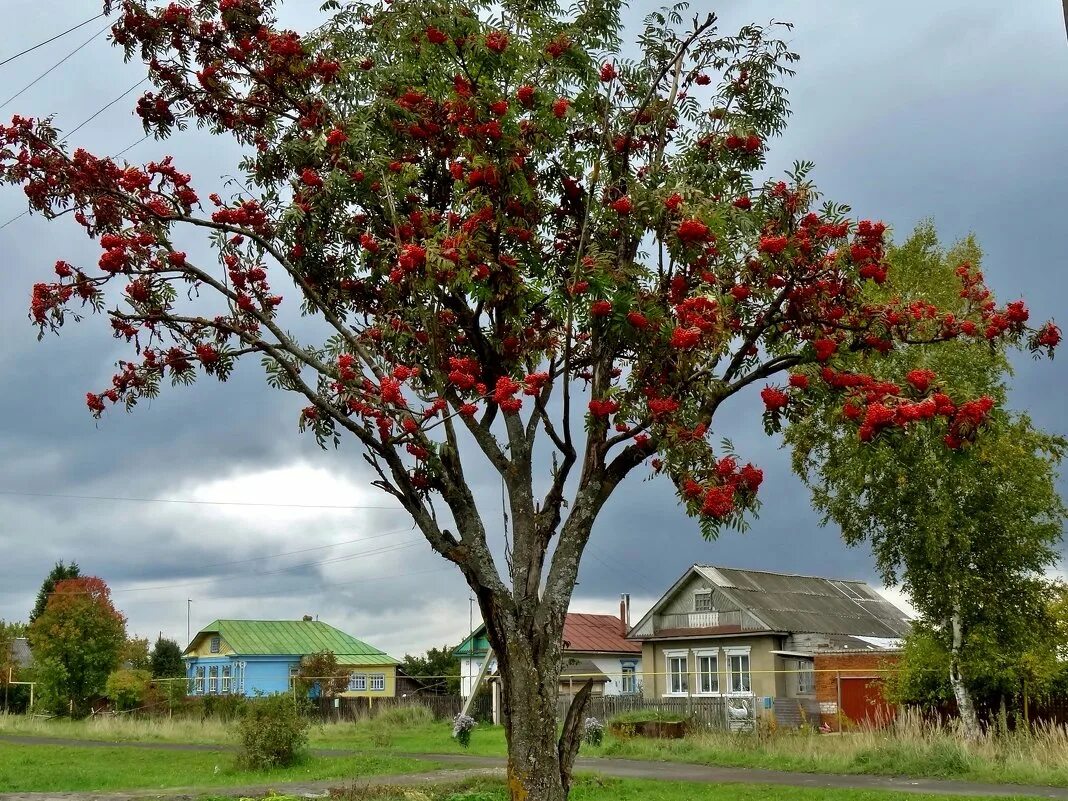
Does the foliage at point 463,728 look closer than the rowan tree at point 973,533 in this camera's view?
No

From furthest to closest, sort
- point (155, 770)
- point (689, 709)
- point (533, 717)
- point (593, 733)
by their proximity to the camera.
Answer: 1. point (689, 709)
2. point (593, 733)
3. point (155, 770)
4. point (533, 717)

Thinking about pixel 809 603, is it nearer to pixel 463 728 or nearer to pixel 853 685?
pixel 853 685

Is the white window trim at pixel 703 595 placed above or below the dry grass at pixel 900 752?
above

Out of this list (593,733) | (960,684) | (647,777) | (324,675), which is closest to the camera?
(647,777)

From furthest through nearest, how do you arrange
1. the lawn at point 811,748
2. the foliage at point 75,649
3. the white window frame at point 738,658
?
the foliage at point 75,649 → the white window frame at point 738,658 → the lawn at point 811,748

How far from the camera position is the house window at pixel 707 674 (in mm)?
37062

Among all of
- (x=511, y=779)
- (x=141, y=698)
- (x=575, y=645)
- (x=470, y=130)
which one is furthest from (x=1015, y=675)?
(x=141, y=698)

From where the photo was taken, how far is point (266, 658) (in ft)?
197

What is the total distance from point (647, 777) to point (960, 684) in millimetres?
7606

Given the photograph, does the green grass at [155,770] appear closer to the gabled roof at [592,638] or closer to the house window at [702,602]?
the house window at [702,602]

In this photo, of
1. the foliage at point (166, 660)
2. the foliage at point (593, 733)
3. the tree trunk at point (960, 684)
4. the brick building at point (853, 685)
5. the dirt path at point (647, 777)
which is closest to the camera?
the dirt path at point (647, 777)

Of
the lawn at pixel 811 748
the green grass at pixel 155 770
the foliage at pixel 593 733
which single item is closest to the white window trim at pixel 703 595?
the lawn at pixel 811 748

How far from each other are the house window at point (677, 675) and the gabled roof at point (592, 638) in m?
7.10

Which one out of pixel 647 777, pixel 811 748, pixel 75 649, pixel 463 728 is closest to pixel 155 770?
pixel 463 728
